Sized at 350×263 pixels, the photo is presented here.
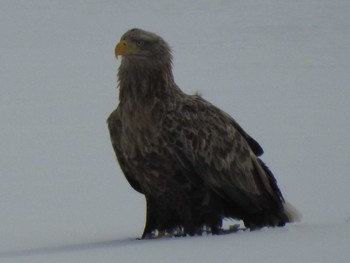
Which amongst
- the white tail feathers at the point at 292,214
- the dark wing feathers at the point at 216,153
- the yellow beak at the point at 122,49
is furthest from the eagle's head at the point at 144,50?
the white tail feathers at the point at 292,214

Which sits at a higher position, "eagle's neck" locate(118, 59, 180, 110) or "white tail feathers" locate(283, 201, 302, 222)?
"eagle's neck" locate(118, 59, 180, 110)

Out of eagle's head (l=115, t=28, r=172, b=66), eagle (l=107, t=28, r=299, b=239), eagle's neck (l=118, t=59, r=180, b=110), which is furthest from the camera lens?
eagle's head (l=115, t=28, r=172, b=66)

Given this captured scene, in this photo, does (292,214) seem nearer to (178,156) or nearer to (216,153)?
(216,153)

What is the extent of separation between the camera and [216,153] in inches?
347

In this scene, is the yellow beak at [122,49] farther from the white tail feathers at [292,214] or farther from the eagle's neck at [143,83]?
the white tail feathers at [292,214]

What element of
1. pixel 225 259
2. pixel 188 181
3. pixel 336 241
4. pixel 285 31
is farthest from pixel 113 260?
pixel 285 31

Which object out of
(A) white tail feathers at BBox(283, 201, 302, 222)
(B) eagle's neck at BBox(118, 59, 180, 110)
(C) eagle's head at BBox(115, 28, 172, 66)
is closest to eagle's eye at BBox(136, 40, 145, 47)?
(C) eagle's head at BBox(115, 28, 172, 66)

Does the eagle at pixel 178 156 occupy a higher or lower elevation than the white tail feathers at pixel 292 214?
higher

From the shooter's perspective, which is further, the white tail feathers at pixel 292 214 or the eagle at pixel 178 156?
the white tail feathers at pixel 292 214

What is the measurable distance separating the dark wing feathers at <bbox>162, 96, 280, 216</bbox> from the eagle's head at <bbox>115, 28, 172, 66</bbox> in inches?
13.2

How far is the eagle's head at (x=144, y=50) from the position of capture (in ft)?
29.2

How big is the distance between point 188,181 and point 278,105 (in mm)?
8993

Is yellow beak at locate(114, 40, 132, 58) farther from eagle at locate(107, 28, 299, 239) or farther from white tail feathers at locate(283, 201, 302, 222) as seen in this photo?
white tail feathers at locate(283, 201, 302, 222)

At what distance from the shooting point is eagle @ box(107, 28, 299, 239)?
859 cm
